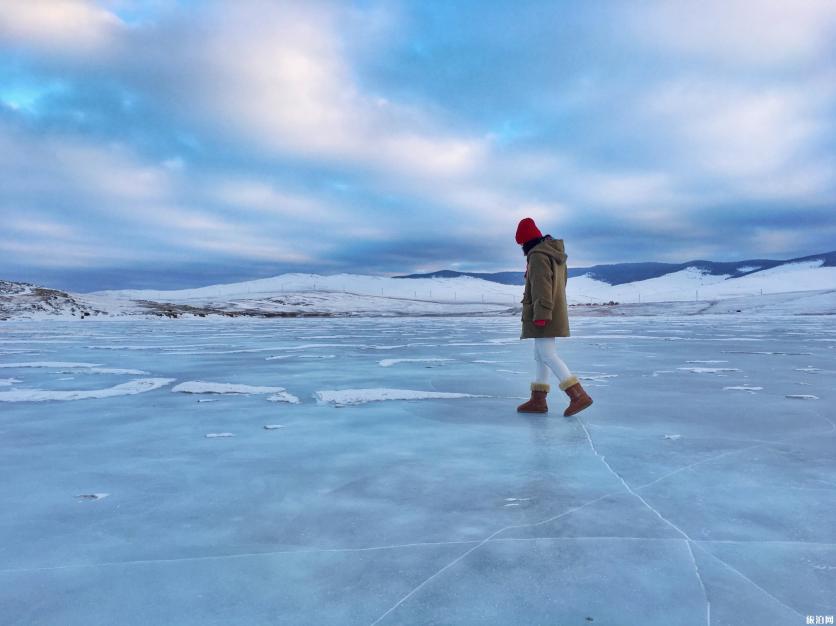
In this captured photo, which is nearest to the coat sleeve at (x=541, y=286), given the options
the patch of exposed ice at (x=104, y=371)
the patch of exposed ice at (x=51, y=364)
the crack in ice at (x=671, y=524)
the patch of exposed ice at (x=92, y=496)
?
the crack in ice at (x=671, y=524)

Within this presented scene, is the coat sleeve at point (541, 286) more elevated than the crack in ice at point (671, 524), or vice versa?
the coat sleeve at point (541, 286)

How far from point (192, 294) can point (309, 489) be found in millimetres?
107244

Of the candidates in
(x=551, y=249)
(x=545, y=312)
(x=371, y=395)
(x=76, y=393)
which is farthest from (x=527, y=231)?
(x=76, y=393)

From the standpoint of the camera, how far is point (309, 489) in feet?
8.02

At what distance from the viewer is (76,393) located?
17.2ft

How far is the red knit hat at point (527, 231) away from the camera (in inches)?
169

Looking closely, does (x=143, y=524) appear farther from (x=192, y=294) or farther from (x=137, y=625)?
(x=192, y=294)

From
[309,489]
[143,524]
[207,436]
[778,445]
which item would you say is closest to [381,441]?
[309,489]

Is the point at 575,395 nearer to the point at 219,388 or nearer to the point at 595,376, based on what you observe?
the point at 595,376

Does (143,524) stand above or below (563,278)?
below

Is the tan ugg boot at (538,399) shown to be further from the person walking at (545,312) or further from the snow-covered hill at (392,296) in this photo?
the snow-covered hill at (392,296)

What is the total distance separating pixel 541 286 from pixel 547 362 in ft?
2.01

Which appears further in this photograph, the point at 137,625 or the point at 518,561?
the point at 518,561

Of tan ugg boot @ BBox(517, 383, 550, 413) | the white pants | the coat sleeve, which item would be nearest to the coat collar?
the coat sleeve
